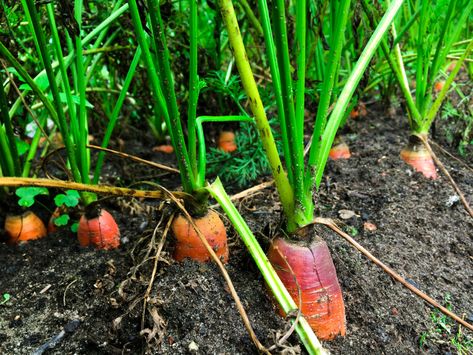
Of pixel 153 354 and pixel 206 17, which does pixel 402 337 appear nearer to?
pixel 153 354

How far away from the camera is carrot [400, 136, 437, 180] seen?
1527 mm

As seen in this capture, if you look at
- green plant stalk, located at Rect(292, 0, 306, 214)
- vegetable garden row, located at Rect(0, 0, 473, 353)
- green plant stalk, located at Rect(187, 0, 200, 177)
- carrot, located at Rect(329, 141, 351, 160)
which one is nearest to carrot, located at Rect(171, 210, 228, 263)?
vegetable garden row, located at Rect(0, 0, 473, 353)

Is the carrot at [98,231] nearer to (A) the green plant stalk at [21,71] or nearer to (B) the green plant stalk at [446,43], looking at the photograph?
(A) the green plant stalk at [21,71]

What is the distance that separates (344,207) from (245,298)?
52 centimetres

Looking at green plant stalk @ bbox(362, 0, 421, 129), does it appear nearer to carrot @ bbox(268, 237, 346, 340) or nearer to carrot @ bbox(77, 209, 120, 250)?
carrot @ bbox(268, 237, 346, 340)

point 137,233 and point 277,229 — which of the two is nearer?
point 277,229

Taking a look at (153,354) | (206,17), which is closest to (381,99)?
(206,17)

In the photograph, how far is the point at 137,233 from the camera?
130 centimetres

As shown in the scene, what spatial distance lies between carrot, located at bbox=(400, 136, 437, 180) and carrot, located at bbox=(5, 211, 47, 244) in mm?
1190

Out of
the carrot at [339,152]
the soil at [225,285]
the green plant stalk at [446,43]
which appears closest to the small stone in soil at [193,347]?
the soil at [225,285]

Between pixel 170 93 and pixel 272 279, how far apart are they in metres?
0.40

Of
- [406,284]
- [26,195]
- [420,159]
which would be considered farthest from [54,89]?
[420,159]

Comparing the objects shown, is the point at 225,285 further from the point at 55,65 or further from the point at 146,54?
the point at 55,65

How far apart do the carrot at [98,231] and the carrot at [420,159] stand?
989 mm
